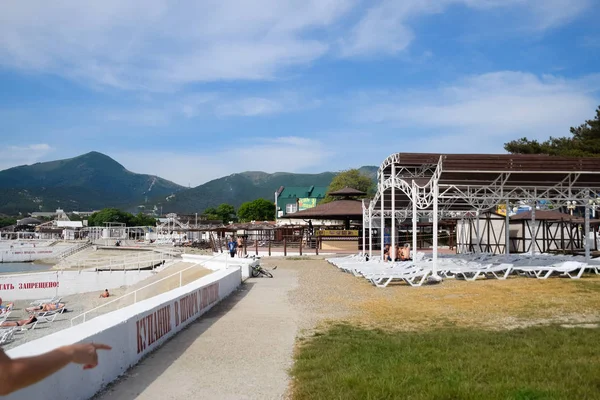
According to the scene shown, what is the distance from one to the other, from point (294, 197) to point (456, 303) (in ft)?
380

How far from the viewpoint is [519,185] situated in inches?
760

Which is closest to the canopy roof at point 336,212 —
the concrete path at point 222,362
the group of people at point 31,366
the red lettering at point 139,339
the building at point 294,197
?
the concrete path at point 222,362

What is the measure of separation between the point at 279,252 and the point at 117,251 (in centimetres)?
2863

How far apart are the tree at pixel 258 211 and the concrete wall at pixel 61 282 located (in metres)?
79.8

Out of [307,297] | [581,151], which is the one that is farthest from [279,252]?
[581,151]

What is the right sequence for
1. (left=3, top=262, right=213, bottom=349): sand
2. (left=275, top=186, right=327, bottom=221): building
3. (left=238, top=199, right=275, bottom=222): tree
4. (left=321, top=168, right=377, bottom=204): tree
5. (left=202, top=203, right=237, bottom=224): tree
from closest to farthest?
(left=3, top=262, right=213, bottom=349): sand
(left=321, top=168, right=377, bottom=204): tree
(left=238, top=199, right=275, bottom=222): tree
(left=275, top=186, right=327, bottom=221): building
(left=202, top=203, right=237, bottom=224): tree

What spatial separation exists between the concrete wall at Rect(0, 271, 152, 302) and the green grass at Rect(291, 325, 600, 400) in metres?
29.3

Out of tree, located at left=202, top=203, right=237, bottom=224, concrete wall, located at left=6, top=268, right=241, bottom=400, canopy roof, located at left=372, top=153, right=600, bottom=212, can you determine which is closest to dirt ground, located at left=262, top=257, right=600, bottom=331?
concrete wall, located at left=6, top=268, right=241, bottom=400

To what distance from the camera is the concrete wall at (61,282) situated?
107 ft

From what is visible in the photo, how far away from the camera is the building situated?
12006 centimetres

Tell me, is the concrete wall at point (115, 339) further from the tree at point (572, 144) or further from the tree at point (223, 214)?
the tree at point (223, 214)

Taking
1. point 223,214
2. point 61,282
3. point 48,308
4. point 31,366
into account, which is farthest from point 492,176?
point 223,214

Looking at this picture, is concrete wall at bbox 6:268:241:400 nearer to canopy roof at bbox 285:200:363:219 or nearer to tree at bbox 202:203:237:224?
canopy roof at bbox 285:200:363:219

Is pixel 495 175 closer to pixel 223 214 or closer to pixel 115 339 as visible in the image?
pixel 115 339
